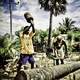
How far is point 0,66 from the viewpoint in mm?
3846

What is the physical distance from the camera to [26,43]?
151 inches

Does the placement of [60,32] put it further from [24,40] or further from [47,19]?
[24,40]

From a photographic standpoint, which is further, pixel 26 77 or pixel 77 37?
pixel 77 37

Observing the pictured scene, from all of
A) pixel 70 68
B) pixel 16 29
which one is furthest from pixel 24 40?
pixel 70 68

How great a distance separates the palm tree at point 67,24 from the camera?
3939 millimetres

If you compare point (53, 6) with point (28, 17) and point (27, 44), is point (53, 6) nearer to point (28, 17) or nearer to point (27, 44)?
point (28, 17)

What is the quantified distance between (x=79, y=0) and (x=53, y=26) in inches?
18.7

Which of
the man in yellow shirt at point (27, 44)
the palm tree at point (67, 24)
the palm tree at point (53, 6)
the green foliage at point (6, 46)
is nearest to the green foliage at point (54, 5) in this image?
the palm tree at point (53, 6)

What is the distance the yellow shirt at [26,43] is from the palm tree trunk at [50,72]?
0.29 metres

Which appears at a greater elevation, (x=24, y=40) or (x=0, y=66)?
(x=24, y=40)

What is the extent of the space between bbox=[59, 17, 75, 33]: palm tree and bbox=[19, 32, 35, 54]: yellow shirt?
1.39 feet

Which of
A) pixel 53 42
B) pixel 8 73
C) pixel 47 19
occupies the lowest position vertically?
pixel 8 73

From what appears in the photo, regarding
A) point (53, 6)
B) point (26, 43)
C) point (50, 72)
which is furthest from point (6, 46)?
point (53, 6)

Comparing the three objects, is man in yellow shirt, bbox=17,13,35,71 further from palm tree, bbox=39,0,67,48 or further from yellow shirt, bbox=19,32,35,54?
palm tree, bbox=39,0,67,48
